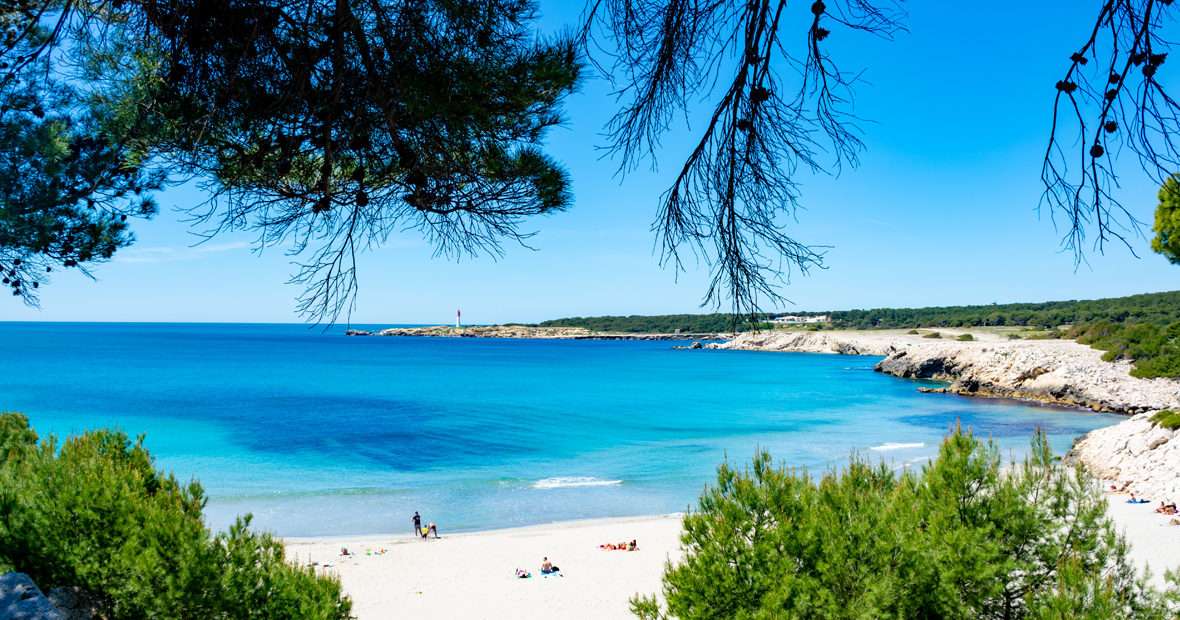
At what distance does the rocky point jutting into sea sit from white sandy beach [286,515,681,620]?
6219mm

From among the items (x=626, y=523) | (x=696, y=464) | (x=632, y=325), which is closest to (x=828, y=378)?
(x=696, y=464)

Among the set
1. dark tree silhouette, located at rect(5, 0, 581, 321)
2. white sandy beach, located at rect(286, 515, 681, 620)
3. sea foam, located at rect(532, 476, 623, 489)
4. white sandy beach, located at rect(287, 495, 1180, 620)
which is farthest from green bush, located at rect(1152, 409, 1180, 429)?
dark tree silhouette, located at rect(5, 0, 581, 321)

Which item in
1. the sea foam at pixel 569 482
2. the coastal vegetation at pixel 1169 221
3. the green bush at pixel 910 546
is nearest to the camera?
the coastal vegetation at pixel 1169 221

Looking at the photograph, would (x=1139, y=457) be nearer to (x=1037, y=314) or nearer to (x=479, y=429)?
(x=479, y=429)

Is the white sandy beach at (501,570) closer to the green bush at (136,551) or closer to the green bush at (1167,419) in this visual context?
the green bush at (136,551)

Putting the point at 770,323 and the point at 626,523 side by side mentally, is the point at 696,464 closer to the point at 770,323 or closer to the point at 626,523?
the point at 626,523

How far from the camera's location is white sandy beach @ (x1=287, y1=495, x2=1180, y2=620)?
11.9 m

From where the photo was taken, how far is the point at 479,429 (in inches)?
1425

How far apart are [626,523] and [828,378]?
54765 millimetres

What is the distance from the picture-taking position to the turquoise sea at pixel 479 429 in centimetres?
2183

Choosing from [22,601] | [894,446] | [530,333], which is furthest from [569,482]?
[530,333]

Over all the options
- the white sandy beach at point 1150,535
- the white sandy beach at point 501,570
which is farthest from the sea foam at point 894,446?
the white sandy beach at point 501,570

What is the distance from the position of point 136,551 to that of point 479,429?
29.9 meters

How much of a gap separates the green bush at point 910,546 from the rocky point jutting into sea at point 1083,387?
711 millimetres
